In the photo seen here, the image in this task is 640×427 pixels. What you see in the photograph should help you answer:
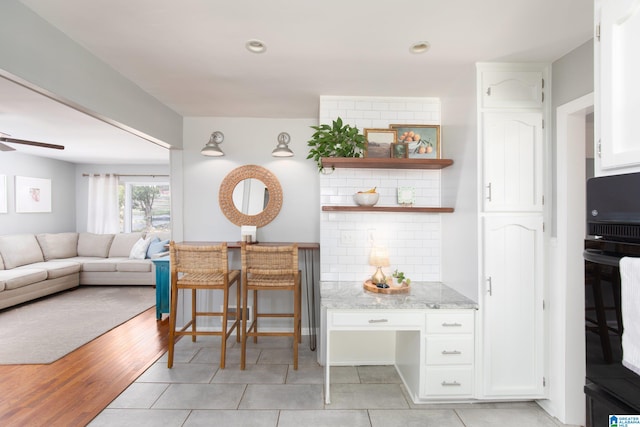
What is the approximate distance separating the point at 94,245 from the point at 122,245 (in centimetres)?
57

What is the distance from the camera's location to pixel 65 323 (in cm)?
366

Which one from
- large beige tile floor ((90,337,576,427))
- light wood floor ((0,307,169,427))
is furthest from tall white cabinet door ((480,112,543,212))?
light wood floor ((0,307,169,427))

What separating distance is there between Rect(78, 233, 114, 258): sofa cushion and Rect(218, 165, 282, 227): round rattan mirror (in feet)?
12.6

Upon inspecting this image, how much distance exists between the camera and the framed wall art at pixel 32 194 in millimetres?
5426

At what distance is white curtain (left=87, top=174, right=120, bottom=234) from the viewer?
6371mm

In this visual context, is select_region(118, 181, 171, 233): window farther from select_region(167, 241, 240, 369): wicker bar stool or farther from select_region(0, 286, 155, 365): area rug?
select_region(167, 241, 240, 369): wicker bar stool

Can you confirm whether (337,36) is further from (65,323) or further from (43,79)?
(65,323)

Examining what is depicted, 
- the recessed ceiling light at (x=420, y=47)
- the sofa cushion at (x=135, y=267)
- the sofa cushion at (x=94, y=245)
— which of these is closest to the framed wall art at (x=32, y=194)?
the sofa cushion at (x=94, y=245)

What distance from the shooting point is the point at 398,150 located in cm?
264

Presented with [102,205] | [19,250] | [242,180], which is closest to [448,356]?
[242,180]

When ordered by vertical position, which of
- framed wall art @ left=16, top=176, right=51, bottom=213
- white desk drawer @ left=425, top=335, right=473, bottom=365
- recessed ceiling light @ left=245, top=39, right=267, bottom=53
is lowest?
white desk drawer @ left=425, top=335, right=473, bottom=365

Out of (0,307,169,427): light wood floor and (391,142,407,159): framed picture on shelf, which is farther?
(391,142,407,159): framed picture on shelf

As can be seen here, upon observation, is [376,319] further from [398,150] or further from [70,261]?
[70,261]

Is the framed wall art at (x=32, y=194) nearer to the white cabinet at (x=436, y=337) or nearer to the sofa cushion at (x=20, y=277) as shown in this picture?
the sofa cushion at (x=20, y=277)
